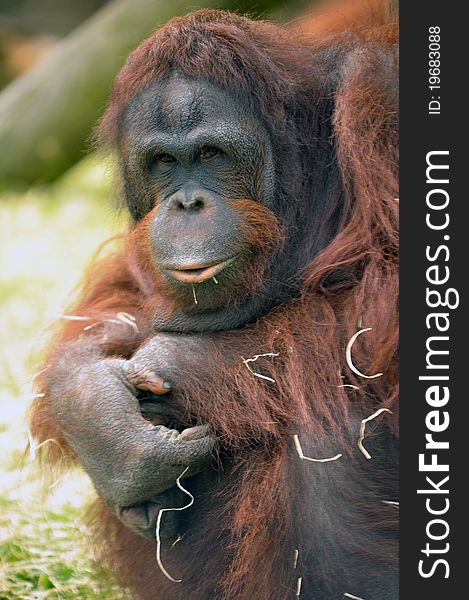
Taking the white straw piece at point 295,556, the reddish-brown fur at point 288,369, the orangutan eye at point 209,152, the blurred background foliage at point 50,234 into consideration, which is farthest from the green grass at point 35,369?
the white straw piece at point 295,556

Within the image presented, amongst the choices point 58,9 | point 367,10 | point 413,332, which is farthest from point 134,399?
point 58,9

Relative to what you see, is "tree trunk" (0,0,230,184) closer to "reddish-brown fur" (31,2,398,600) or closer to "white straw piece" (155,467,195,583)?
"reddish-brown fur" (31,2,398,600)

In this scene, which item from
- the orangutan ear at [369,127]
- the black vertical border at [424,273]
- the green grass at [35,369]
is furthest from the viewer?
the green grass at [35,369]

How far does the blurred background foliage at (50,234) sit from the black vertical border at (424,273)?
1.10m

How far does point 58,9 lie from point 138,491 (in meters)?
8.68

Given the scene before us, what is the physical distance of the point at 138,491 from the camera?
256 cm

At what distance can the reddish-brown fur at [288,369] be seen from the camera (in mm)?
2473

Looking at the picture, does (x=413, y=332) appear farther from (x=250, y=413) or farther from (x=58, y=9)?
(x=58, y=9)

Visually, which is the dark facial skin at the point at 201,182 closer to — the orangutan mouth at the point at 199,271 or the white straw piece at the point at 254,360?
the orangutan mouth at the point at 199,271

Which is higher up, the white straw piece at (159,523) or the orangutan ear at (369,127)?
the orangutan ear at (369,127)

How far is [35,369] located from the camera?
3256 mm

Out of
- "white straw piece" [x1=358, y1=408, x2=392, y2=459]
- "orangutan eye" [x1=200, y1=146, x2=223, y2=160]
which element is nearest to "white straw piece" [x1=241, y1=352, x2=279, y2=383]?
"white straw piece" [x1=358, y1=408, x2=392, y2=459]

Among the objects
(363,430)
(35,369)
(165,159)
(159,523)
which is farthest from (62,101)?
(363,430)

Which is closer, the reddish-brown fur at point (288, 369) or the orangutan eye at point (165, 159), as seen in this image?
the reddish-brown fur at point (288, 369)
